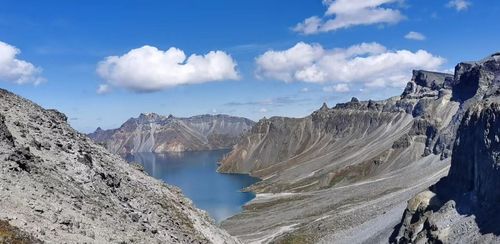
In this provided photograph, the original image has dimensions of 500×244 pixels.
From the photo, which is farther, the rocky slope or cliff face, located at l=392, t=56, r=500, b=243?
cliff face, located at l=392, t=56, r=500, b=243

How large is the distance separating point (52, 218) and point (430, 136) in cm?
18930

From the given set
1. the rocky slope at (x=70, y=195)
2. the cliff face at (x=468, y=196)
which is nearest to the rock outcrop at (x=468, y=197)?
the cliff face at (x=468, y=196)

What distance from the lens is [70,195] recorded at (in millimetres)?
33031

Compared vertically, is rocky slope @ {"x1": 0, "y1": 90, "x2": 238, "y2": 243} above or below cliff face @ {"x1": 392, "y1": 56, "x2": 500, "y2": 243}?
above

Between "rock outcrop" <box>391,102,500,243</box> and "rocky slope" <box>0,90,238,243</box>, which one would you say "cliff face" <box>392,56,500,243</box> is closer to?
"rock outcrop" <box>391,102,500,243</box>

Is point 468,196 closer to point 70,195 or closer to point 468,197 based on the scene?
point 468,197

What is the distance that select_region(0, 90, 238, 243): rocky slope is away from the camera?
88.4ft

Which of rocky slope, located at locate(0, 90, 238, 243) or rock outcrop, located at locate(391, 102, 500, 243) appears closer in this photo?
rocky slope, located at locate(0, 90, 238, 243)

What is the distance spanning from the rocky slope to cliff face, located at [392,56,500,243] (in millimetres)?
38423

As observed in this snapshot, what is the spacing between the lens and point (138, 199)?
144ft

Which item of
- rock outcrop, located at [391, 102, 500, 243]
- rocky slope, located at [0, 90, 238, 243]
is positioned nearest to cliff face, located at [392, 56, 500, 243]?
rock outcrop, located at [391, 102, 500, 243]

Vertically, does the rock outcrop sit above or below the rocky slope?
below

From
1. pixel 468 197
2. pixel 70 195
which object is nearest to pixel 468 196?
pixel 468 197

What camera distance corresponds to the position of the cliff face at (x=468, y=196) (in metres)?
73.3
